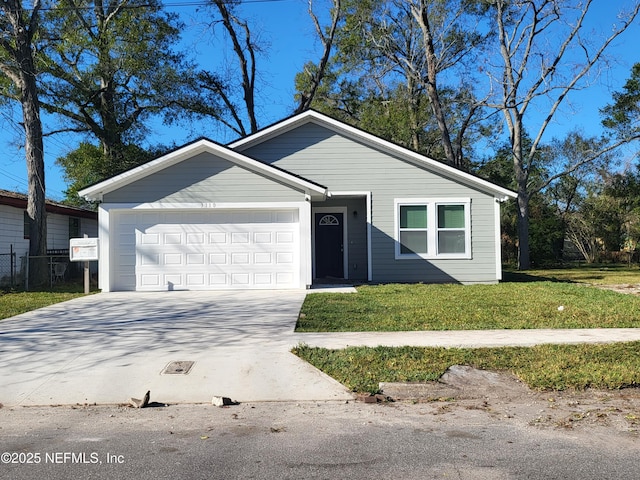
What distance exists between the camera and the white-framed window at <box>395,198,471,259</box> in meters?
16.3

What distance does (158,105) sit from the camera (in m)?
28.3

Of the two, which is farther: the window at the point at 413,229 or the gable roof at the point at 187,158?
the window at the point at 413,229

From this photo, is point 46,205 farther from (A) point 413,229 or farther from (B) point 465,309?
(B) point 465,309

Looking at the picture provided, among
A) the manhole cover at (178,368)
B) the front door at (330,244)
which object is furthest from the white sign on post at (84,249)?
the manhole cover at (178,368)

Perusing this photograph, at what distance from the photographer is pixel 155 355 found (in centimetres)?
731

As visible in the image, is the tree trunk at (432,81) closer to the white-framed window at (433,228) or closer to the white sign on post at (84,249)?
the white-framed window at (433,228)

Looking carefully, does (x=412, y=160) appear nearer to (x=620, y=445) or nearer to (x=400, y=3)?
(x=620, y=445)

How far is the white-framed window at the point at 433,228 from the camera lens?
16.3 m

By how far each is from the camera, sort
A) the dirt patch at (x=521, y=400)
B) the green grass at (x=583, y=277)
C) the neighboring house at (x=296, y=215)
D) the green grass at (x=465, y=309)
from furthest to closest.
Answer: the green grass at (x=583, y=277)
the neighboring house at (x=296, y=215)
the green grass at (x=465, y=309)
the dirt patch at (x=521, y=400)

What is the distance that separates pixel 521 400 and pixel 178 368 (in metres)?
3.97

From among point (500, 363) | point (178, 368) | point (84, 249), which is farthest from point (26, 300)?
point (500, 363)

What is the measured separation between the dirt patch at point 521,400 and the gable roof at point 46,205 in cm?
1634

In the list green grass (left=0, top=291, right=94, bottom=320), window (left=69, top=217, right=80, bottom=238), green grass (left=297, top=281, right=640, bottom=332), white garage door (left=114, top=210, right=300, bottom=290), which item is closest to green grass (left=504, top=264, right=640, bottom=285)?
green grass (left=297, top=281, right=640, bottom=332)

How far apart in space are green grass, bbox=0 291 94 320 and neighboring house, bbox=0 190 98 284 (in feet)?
9.35
